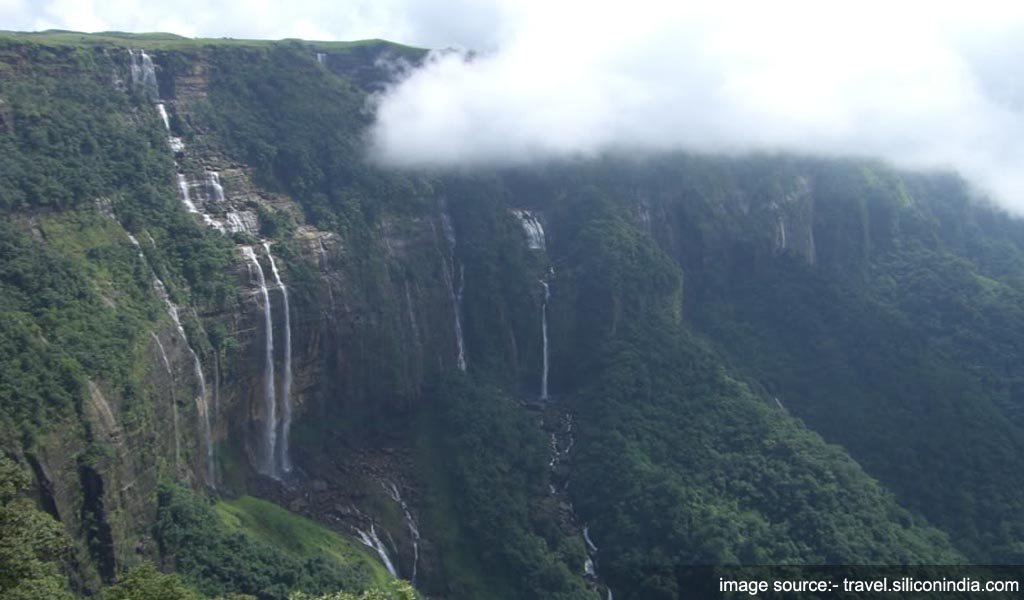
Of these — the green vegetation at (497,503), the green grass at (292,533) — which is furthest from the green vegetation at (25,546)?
the green vegetation at (497,503)

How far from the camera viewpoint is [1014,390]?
61750 millimetres

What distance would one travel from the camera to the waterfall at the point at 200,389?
45.6 metres

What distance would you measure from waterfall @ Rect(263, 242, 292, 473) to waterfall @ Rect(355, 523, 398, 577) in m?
5.58

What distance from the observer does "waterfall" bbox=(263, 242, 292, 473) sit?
51.0 m

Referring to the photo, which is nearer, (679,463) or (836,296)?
(679,463)

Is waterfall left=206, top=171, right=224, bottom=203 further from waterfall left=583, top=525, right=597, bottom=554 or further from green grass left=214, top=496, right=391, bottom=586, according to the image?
waterfall left=583, top=525, right=597, bottom=554

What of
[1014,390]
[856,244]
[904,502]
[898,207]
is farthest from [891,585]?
[898,207]

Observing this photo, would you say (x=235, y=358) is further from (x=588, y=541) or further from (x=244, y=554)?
(x=588, y=541)

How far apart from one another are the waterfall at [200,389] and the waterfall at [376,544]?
7.64 m

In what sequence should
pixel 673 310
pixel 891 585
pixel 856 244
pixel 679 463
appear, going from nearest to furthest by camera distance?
1. pixel 891 585
2. pixel 679 463
3. pixel 673 310
4. pixel 856 244

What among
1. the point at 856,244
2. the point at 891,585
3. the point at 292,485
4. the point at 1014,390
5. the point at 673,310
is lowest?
the point at 891,585

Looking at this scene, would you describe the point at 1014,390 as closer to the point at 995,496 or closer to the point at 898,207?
the point at 995,496

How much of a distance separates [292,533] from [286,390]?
8.43 m

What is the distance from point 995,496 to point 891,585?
1107cm
